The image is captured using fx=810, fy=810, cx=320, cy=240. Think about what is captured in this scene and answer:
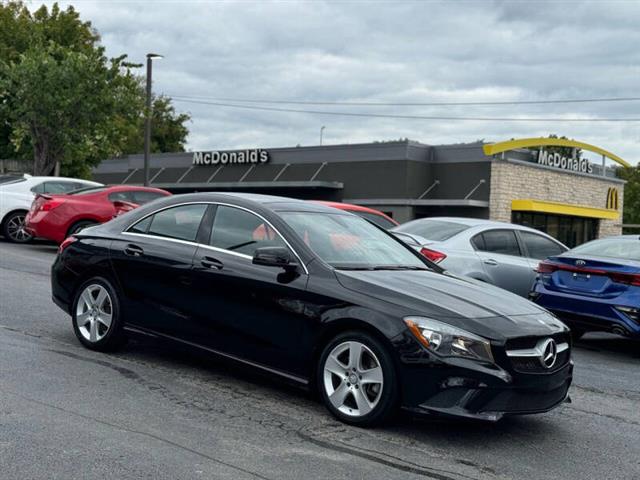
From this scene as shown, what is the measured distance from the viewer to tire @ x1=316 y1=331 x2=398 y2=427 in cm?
523

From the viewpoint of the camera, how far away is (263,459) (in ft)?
15.3

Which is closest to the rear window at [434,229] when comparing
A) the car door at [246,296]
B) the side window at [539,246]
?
the side window at [539,246]

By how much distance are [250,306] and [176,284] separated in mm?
834

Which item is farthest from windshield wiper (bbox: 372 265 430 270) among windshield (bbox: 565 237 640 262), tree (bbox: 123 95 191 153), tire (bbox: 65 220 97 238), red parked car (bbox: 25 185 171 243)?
tree (bbox: 123 95 191 153)

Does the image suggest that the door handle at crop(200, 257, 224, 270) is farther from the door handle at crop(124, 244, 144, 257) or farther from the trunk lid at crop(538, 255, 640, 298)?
the trunk lid at crop(538, 255, 640, 298)

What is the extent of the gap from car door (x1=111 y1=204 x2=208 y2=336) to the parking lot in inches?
18.9

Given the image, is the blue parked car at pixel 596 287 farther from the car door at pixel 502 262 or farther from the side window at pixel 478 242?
the side window at pixel 478 242

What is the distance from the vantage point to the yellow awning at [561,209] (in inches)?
1294

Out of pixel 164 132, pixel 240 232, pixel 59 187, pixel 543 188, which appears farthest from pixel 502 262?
pixel 164 132

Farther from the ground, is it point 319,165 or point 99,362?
point 319,165

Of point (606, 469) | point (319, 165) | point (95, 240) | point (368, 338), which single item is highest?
point (319, 165)

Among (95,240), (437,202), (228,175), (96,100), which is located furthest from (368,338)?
(228,175)

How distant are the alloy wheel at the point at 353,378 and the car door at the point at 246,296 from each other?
0.95ft

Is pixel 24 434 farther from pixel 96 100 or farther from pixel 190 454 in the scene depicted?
pixel 96 100
